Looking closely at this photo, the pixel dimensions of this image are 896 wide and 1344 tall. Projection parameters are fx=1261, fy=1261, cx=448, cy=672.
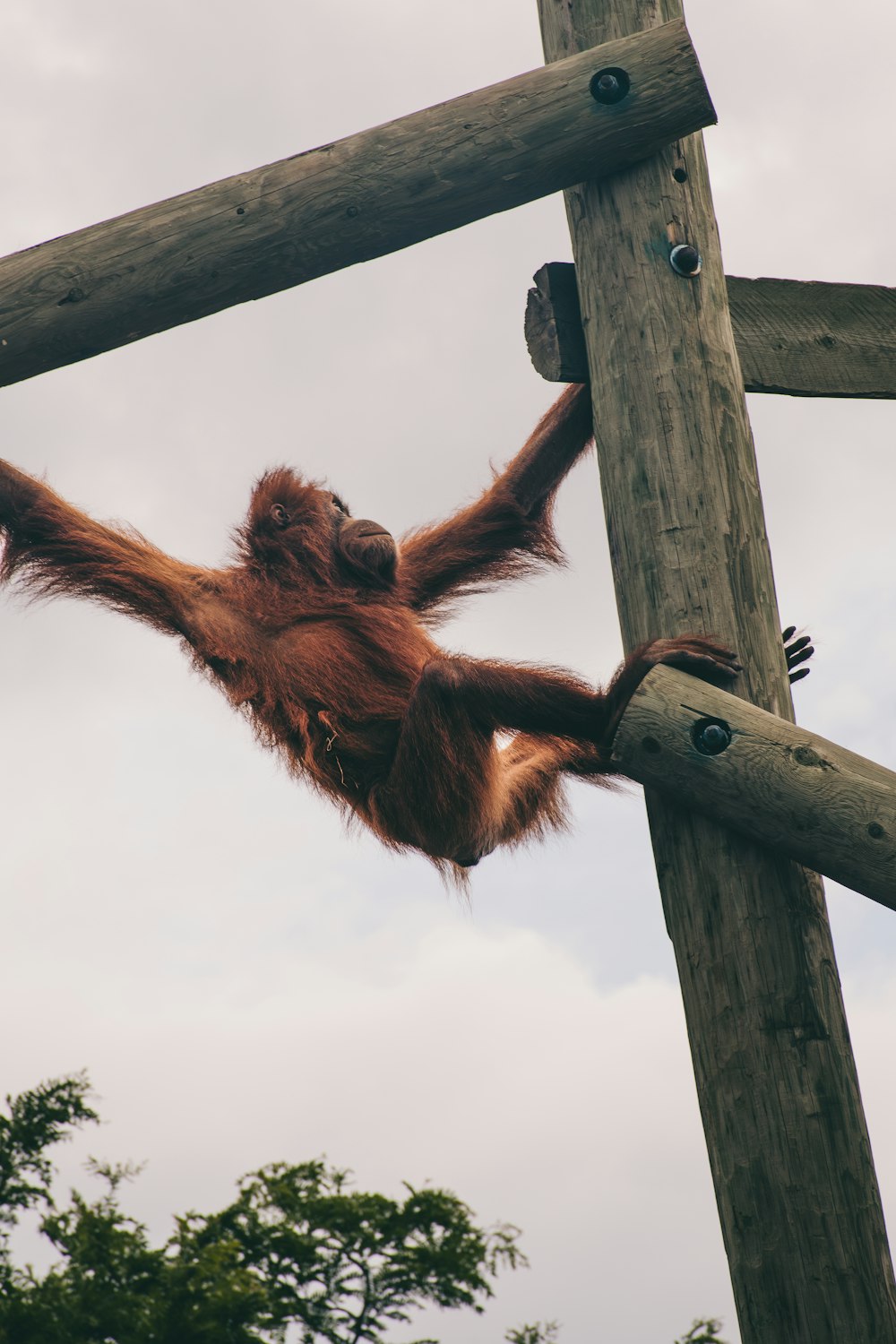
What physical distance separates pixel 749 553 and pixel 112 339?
6.24ft

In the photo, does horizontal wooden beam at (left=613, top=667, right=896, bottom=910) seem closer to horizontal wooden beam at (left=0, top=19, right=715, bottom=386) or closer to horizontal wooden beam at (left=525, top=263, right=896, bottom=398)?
horizontal wooden beam at (left=525, top=263, right=896, bottom=398)

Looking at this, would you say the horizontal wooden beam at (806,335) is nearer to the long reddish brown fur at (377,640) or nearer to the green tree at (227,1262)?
the long reddish brown fur at (377,640)

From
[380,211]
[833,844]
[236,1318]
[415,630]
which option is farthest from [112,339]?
[236,1318]

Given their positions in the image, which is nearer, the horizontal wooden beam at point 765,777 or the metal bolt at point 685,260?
the horizontal wooden beam at point 765,777

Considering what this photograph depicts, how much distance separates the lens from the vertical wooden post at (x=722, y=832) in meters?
2.94

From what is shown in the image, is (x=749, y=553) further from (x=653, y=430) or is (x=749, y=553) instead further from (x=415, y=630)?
(x=415, y=630)

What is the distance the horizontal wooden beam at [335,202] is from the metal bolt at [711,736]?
163cm

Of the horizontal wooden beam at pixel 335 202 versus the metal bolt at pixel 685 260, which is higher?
the horizontal wooden beam at pixel 335 202

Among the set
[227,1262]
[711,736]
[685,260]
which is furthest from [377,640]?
[227,1262]

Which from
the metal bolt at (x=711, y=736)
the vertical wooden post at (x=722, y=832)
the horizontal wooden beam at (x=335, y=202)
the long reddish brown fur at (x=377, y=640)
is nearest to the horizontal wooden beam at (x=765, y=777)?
the metal bolt at (x=711, y=736)

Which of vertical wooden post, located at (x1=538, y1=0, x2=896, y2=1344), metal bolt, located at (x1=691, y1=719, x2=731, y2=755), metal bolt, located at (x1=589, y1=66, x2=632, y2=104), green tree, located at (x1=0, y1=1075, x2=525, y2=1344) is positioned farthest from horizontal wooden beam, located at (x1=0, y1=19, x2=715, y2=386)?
green tree, located at (x1=0, y1=1075, x2=525, y2=1344)

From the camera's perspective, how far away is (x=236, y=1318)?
13.4 metres

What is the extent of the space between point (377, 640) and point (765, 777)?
2359 mm

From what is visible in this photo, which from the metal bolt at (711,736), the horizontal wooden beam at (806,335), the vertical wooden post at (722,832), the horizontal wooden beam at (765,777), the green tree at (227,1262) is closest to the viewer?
the vertical wooden post at (722,832)
